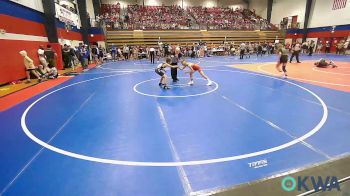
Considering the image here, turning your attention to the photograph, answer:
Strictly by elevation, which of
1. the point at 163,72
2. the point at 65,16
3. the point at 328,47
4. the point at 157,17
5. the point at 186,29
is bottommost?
the point at 163,72

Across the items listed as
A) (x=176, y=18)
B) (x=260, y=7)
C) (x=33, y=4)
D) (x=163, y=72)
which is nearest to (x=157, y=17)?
(x=176, y=18)

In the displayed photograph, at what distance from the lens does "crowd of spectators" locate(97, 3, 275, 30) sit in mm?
27391

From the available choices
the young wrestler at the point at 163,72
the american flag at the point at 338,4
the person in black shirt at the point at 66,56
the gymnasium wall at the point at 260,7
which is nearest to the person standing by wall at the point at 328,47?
the american flag at the point at 338,4

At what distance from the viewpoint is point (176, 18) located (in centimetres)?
2991

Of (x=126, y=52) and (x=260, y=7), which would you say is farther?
(x=260, y=7)

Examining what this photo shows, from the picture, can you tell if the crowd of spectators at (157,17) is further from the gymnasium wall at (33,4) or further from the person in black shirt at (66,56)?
the gymnasium wall at (33,4)

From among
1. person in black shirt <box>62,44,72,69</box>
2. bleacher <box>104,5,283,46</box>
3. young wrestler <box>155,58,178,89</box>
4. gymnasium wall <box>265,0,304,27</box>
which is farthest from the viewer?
gymnasium wall <box>265,0,304,27</box>

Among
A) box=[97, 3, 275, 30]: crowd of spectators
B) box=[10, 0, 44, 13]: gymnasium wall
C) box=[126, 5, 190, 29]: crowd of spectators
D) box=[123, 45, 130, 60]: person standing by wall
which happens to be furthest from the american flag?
box=[10, 0, 44, 13]: gymnasium wall

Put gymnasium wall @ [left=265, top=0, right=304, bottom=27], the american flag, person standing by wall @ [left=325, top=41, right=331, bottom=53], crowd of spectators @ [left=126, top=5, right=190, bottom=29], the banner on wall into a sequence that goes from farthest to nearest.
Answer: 1. gymnasium wall @ [left=265, top=0, right=304, bottom=27]
2. crowd of spectators @ [left=126, top=5, right=190, bottom=29]
3. person standing by wall @ [left=325, top=41, right=331, bottom=53]
4. the american flag
5. the banner on wall

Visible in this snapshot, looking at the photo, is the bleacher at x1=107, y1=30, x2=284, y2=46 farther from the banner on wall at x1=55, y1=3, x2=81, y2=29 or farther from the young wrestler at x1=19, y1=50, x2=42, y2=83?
the young wrestler at x1=19, y1=50, x2=42, y2=83

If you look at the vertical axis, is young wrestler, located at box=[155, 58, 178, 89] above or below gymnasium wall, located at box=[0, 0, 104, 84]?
below

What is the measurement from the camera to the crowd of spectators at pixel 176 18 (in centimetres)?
2739

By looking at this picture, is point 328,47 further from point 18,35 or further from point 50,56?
point 18,35

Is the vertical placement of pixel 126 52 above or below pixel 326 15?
below
